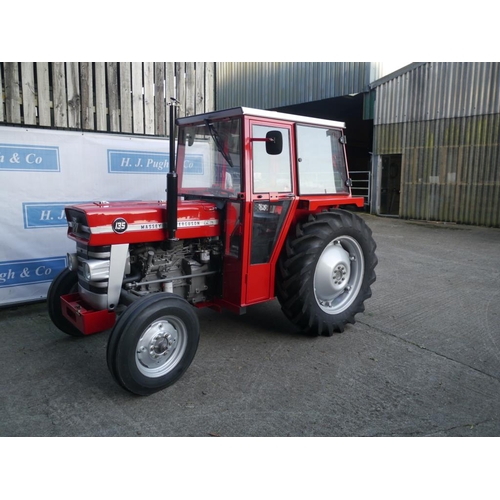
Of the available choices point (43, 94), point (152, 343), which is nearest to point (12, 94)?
point (43, 94)

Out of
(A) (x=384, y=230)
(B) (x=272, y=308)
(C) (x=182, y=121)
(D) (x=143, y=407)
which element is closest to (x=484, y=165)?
(A) (x=384, y=230)

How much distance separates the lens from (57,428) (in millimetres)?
2867

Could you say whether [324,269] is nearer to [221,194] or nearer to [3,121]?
[221,194]

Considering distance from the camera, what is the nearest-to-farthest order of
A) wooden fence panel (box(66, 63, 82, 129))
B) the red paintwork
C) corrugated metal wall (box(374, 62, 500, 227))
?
the red paintwork
wooden fence panel (box(66, 63, 82, 129))
corrugated metal wall (box(374, 62, 500, 227))

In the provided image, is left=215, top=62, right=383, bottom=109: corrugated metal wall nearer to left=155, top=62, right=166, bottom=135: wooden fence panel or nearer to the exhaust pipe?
→ left=155, top=62, right=166, bottom=135: wooden fence panel

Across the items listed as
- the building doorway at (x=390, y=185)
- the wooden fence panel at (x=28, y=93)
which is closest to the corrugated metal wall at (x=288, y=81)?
the building doorway at (x=390, y=185)

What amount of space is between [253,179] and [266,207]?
31 centimetres

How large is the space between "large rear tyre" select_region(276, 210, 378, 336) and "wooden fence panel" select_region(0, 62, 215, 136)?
288 centimetres

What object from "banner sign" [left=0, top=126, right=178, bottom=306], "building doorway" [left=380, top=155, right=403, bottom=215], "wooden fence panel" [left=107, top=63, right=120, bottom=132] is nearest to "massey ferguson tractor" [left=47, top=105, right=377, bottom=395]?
"banner sign" [left=0, top=126, right=178, bottom=306]

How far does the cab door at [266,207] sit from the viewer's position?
12.7ft

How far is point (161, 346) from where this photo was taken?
3.32m

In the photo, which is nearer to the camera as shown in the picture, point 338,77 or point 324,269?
point 324,269

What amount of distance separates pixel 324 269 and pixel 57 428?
2.73 meters

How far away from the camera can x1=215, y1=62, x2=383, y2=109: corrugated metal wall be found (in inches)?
565
